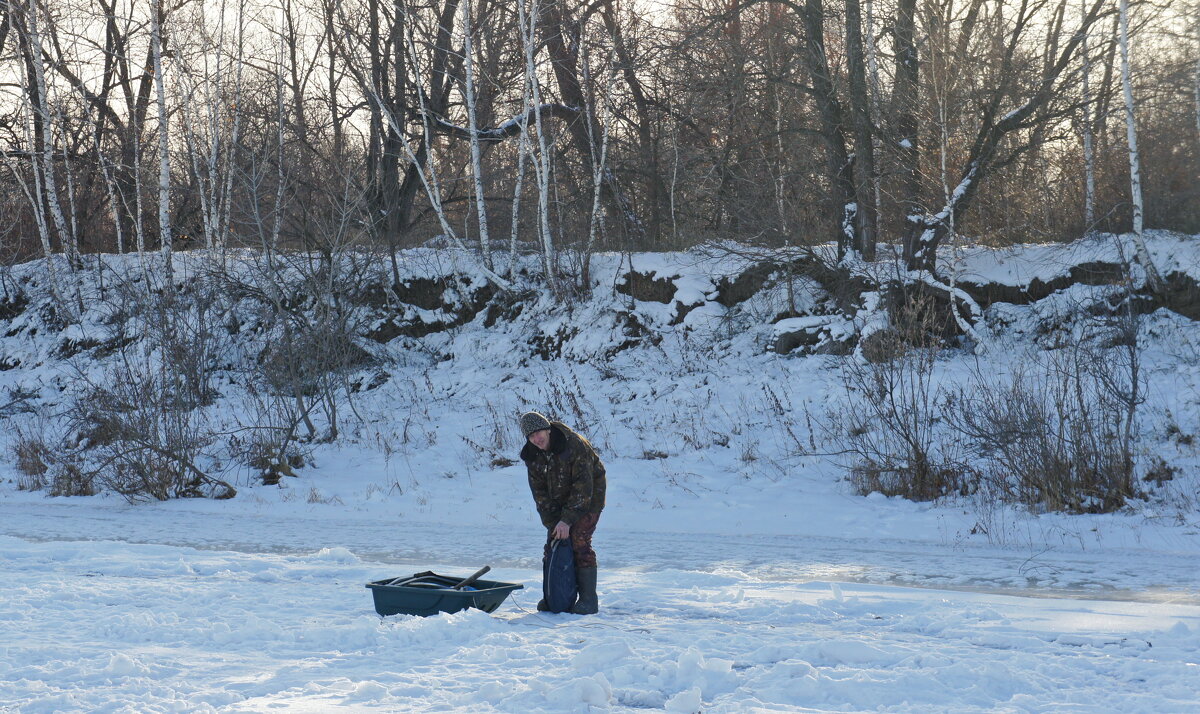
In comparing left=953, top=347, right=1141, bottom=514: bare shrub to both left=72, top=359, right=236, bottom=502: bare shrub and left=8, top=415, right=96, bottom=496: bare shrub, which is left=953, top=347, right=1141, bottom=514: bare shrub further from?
left=8, top=415, right=96, bottom=496: bare shrub

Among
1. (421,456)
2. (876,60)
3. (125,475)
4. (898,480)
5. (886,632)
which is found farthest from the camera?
(876,60)

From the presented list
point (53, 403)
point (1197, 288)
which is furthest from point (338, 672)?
point (53, 403)

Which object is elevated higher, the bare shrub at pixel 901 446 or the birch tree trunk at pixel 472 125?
the birch tree trunk at pixel 472 125

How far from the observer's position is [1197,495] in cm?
1112

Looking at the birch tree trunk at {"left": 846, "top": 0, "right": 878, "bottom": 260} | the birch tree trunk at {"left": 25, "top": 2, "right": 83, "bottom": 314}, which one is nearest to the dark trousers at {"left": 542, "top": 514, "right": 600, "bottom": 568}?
the birch tree trunk at {"left": 846, "top": 0, "right": 878, "bottom": 260}

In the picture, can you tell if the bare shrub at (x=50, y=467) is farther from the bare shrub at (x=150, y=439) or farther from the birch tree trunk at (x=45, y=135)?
the birch tree trunk at (x=45, y=135)

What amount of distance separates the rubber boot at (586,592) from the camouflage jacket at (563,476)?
0.41 metres

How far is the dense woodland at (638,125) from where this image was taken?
57.9ft

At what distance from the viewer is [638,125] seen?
931 inches

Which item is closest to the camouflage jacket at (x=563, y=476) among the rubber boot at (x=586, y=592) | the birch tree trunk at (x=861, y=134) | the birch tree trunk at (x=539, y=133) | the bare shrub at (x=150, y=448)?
the rubber boot at (x=586, y=592)

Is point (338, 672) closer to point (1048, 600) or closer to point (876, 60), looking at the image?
point (1048, 600)

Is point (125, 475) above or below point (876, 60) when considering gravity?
below

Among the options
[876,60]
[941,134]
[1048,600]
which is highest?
[876,60]

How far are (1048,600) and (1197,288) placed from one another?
36.3 feet
